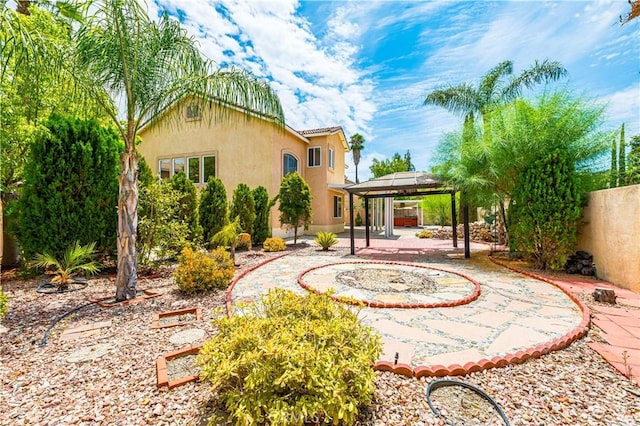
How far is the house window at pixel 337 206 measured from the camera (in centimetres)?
2048

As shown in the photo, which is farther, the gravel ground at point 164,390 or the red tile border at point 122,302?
the red tile border at point 122,302

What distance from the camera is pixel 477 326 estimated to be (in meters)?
3.85

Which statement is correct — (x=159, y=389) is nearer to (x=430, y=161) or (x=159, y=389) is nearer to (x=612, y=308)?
(x=612, y=308)

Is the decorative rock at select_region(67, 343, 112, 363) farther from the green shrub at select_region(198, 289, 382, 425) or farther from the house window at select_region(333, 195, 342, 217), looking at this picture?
the house window at select_region(333, 195, 342, 217)

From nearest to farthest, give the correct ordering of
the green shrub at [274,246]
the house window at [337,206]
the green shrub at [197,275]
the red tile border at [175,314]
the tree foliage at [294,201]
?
1. the red tile border at [175,314]
2. the green shrub at [197,275]
3. the green shrub at [274,246]
4. the tree foliage at [294,201]
5. the house window at [337,206]

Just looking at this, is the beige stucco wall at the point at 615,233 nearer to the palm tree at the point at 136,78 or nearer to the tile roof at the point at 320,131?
the palm tree at the point at 136,78

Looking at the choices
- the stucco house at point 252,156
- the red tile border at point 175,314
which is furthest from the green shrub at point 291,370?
the stucco house at point 252,156

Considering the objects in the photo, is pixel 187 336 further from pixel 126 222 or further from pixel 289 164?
pixel 289 164

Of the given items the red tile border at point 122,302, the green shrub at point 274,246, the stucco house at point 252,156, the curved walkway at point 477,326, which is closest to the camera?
the curved walkway at point 477,326

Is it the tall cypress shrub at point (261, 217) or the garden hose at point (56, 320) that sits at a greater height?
the tall cypress shrub at point (261, 217)

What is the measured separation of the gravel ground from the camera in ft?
7.12

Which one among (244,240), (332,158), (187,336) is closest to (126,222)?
(187,336)

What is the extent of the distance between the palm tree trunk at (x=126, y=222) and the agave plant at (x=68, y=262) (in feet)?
4.76

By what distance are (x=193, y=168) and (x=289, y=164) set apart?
20.0 ft
